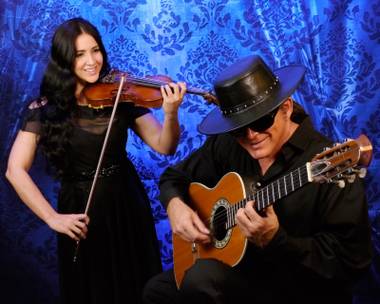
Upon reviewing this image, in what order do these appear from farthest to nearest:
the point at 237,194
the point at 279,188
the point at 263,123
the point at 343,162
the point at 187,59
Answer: the point at 187,59 → the point at 237,194 → the point at 263,123 → the point at 279,188 → the point at 343,162

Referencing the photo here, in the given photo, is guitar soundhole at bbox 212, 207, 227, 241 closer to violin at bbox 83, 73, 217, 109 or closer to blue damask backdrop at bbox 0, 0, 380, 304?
violin at bbox 83, 73, 217, 109

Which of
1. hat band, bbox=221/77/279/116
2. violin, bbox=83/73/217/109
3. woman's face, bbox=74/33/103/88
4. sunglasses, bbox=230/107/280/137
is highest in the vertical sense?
woman's face, bbox=74/33/103/88

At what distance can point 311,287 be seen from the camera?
161 centimetres

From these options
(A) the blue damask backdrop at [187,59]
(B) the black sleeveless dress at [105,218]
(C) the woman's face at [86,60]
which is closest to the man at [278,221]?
(B) the black sleeveless dress at [105,218]

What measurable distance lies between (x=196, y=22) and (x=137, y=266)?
1140 millimetres

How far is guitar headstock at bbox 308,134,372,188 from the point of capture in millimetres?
1250

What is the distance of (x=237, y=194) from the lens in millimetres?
1677

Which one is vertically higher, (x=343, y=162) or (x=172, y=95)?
(x=172, y=95)

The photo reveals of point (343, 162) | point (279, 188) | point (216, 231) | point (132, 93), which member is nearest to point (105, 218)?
point (132, 93)

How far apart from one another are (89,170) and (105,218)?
192 millimetres

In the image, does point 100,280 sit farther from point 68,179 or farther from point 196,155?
point 196,155

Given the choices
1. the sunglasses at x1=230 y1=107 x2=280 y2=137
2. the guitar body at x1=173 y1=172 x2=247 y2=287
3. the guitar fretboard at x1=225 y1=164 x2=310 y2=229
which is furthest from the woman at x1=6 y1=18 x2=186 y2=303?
the guitar fretboard at x1=225 y1=164 x2=310 y2=229

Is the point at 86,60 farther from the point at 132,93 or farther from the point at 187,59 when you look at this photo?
the point at 187,59

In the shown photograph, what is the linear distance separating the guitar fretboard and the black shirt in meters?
0.03
